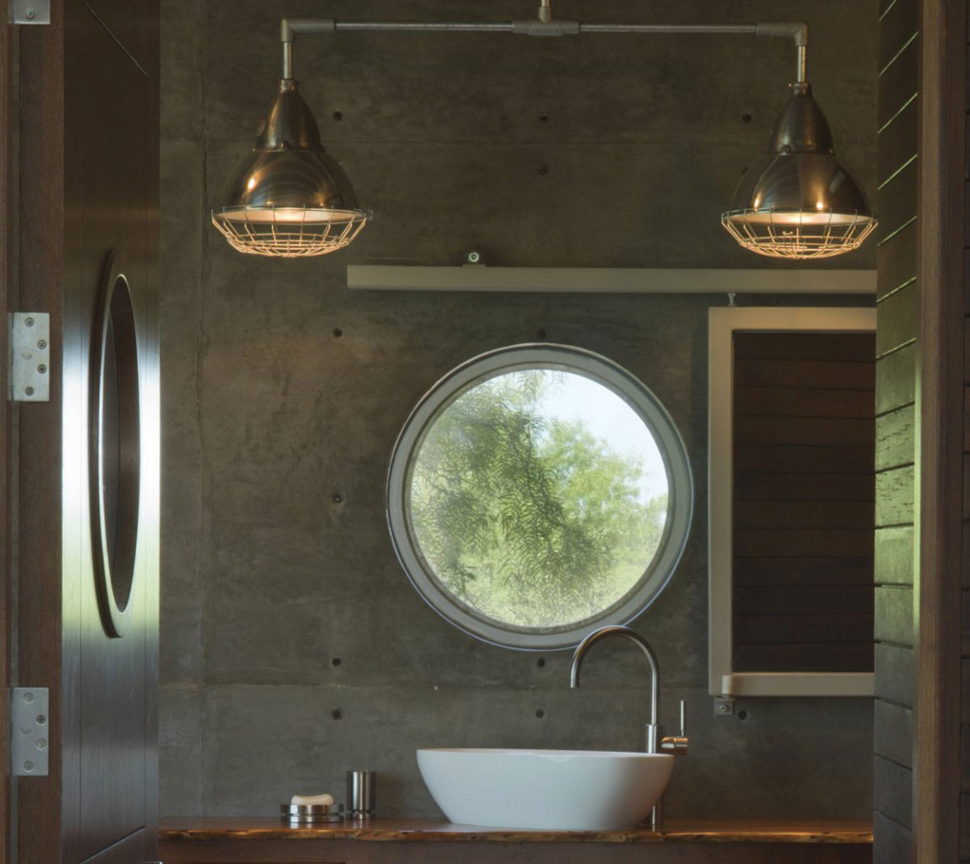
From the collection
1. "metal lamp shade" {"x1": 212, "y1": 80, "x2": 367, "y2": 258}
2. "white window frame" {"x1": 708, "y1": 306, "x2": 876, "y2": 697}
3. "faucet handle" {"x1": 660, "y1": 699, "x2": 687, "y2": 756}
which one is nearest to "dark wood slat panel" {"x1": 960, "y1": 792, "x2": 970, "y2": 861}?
"metal lamp shade" {"x1": 212, "y1": 80, "x2": 367, "y2": 258}

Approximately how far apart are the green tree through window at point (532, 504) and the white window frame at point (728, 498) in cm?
16

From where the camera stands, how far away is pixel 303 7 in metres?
3.93

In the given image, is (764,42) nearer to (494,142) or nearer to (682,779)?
(494,142)

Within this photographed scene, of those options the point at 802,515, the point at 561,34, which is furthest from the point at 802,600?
the point at 561,34

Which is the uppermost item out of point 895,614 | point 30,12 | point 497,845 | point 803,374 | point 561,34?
point 561,34

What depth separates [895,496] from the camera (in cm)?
208

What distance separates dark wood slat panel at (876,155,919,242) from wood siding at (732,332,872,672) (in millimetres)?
1651

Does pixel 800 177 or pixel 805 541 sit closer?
pixel 800 177

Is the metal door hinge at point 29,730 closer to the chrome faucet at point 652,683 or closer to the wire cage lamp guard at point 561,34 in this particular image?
the wire cage lamp guard at point 561,34

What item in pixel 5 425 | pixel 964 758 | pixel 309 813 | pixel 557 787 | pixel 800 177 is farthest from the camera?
pixel 309 813

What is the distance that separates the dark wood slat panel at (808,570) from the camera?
3820mm

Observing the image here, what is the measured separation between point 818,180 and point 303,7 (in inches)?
67.7

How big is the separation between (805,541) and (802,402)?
382mm

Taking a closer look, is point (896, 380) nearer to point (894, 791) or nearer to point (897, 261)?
point (897, 261)
